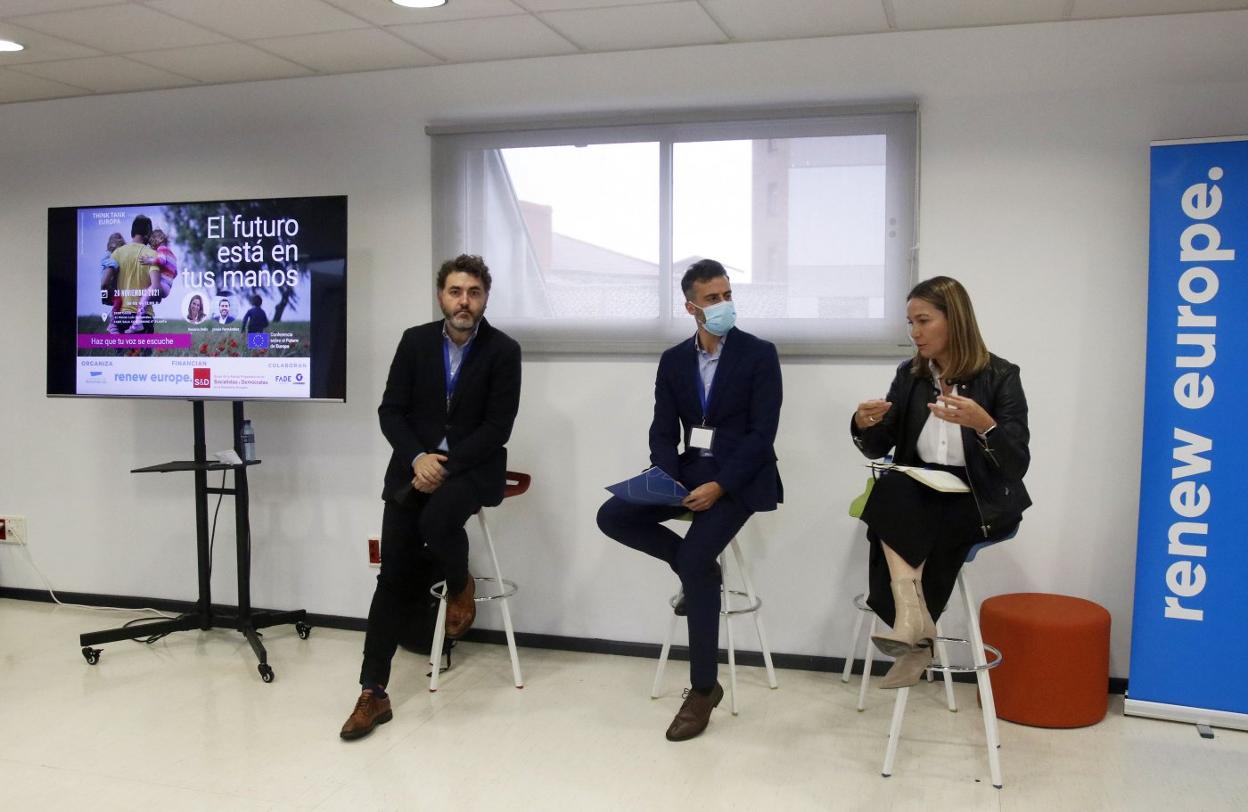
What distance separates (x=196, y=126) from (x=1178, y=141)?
3.99 meters

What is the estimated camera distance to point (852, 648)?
3.77m

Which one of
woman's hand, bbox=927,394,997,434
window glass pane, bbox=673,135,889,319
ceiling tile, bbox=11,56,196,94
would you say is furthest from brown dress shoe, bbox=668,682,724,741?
ceiling tile, bbox=11,56,196,94

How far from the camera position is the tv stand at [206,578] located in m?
4.09

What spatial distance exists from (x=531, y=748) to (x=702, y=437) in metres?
1.15

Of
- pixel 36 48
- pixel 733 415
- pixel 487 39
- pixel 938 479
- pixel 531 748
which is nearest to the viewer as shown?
pixel 938 479

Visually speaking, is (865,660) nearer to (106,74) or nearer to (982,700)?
(982,700)

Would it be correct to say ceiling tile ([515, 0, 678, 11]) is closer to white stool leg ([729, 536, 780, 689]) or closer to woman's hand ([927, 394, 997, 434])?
woman's hand ([927, 394, 997, 434])

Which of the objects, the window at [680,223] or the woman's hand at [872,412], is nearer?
the woman's hand at [872,412]

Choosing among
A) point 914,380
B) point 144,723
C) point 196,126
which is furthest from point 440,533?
point 196,126

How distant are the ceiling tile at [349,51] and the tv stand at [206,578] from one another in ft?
4.64

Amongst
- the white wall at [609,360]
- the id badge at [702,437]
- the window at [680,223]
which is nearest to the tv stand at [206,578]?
the white wall at [609,360]

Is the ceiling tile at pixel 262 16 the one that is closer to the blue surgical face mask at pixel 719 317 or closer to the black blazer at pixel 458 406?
the black blazer at pixel 458 406

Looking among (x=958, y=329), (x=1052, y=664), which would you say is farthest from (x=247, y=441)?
(x=1052, y=664)

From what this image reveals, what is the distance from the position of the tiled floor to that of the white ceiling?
240 centimetres
